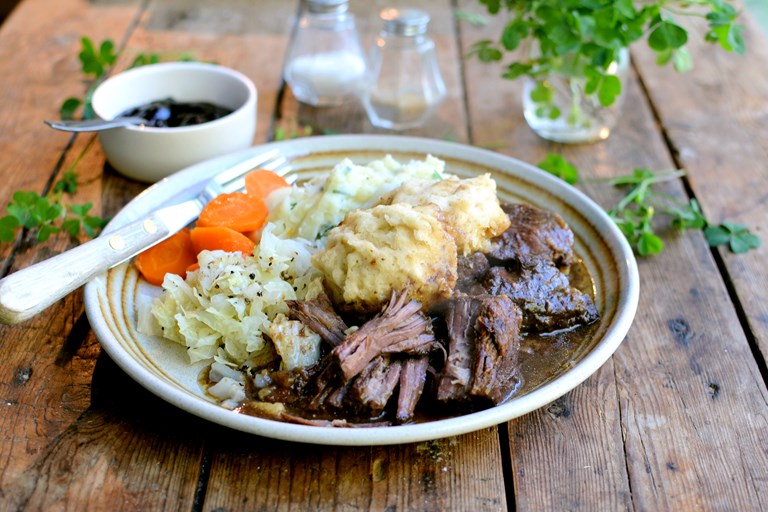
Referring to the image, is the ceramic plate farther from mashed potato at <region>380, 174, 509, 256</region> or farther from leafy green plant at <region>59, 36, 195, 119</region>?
leafy green plant at <region>59, 36, 195, 119</region>

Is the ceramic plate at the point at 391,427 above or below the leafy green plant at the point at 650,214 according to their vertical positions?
above

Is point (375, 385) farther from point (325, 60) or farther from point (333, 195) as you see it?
point (325, 60)


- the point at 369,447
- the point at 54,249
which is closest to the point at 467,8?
the point at 54,249

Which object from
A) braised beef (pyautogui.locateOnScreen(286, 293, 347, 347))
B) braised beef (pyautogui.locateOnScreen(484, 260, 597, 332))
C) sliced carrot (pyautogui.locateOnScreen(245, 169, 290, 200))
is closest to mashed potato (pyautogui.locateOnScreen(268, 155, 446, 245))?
sliced carrot (pyautogui.locateOnScreen(245, 169, 290, 200))

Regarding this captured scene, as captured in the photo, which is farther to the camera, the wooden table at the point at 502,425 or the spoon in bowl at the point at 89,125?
the spoon in bowl at the point at 89,125

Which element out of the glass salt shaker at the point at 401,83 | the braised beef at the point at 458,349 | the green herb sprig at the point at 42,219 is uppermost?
the braised beef at the point at 458,349

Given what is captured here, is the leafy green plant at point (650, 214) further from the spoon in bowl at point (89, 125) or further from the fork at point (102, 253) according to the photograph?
the spoon in bowl at point (89, 125)

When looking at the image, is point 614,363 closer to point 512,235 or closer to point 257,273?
point 512,235

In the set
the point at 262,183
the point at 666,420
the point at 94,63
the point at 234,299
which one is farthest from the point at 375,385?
the point at 94,63

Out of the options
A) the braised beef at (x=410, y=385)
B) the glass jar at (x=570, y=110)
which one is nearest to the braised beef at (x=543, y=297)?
the braised beef at (x=410, y=385)
